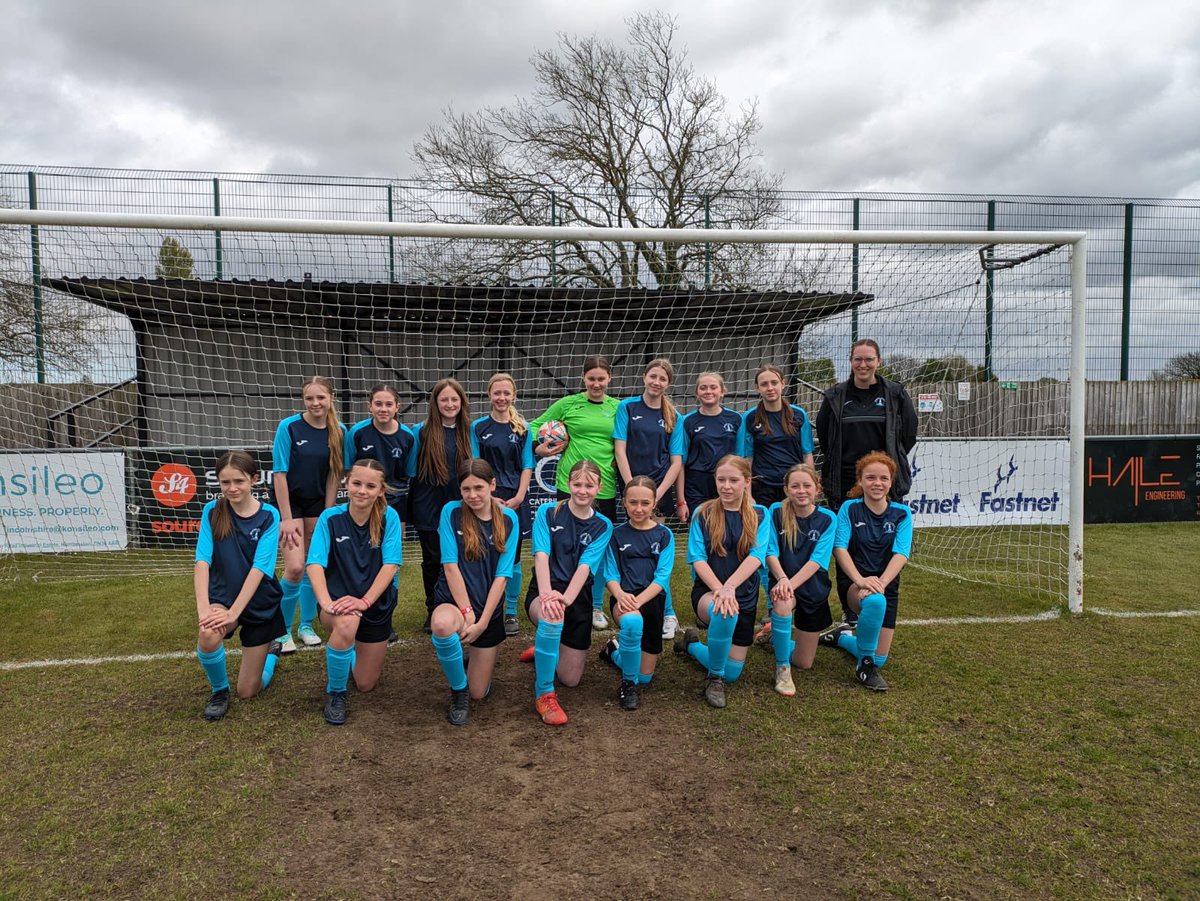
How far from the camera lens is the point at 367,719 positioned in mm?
3162

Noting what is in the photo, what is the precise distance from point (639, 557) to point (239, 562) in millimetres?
1915

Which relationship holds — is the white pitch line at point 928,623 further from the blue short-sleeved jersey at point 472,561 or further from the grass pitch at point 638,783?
the blue short-sleeved jersey at point 472,561

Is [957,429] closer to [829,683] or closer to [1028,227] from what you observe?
[1028,227]

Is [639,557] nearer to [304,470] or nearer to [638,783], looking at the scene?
[638,783]

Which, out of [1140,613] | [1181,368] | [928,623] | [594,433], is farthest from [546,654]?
[1181,368]

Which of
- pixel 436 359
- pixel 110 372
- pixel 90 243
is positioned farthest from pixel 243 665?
pixel 436 359

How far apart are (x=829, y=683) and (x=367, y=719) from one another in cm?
229

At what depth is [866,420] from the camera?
13.7ft

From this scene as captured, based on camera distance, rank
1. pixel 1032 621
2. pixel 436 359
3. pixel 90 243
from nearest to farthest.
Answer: pixel 1032 621 < pixel 90 243 < pixel 436 359

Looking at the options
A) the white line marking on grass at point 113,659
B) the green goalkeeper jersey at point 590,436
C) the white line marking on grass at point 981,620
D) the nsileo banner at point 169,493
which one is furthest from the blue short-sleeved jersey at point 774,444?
the nsileo banner at point 169,493

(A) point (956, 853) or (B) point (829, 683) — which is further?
(B) point (829, 683)

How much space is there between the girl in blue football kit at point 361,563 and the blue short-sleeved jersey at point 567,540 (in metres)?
0.70

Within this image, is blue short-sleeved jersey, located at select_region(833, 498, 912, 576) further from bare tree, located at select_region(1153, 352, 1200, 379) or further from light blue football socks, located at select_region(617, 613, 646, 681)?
bare tree, located at select_region(1153, 352, 1200, 379)

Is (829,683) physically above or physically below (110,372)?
below
